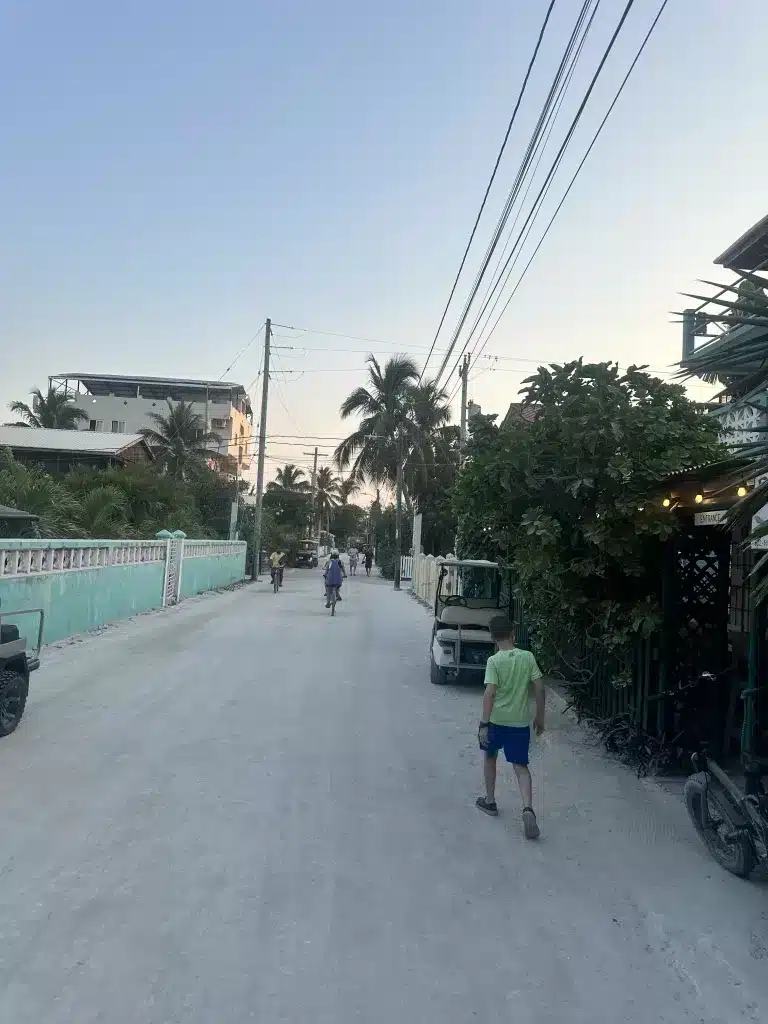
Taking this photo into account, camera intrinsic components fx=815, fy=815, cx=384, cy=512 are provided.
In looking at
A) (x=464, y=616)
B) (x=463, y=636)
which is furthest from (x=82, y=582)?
(x=463, y=636)

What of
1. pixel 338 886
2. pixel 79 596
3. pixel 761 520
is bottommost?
pixel 338 886

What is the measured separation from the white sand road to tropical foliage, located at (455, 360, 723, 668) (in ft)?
5.13

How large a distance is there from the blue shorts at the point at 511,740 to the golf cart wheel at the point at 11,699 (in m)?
4.51

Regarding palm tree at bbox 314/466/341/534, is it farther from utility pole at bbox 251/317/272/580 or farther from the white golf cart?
the white golf cart

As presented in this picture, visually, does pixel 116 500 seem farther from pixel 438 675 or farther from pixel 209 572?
pixel 438 675

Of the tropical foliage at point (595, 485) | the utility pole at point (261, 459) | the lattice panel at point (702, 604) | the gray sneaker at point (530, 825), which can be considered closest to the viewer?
the gray sneaker at point (530, 825)

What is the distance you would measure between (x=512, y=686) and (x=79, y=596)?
1103cm

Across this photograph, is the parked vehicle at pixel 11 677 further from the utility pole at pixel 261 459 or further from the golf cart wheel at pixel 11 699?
the utility pole at pixel 261 459

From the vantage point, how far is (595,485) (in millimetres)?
7098

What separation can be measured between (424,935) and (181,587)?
832 inches

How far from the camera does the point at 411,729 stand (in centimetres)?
884

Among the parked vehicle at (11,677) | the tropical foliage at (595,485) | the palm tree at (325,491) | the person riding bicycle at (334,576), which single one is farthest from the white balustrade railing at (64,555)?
the palm tree at (325,491)

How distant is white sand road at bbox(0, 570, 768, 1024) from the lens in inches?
136

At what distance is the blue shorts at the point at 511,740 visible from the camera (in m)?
5.70
